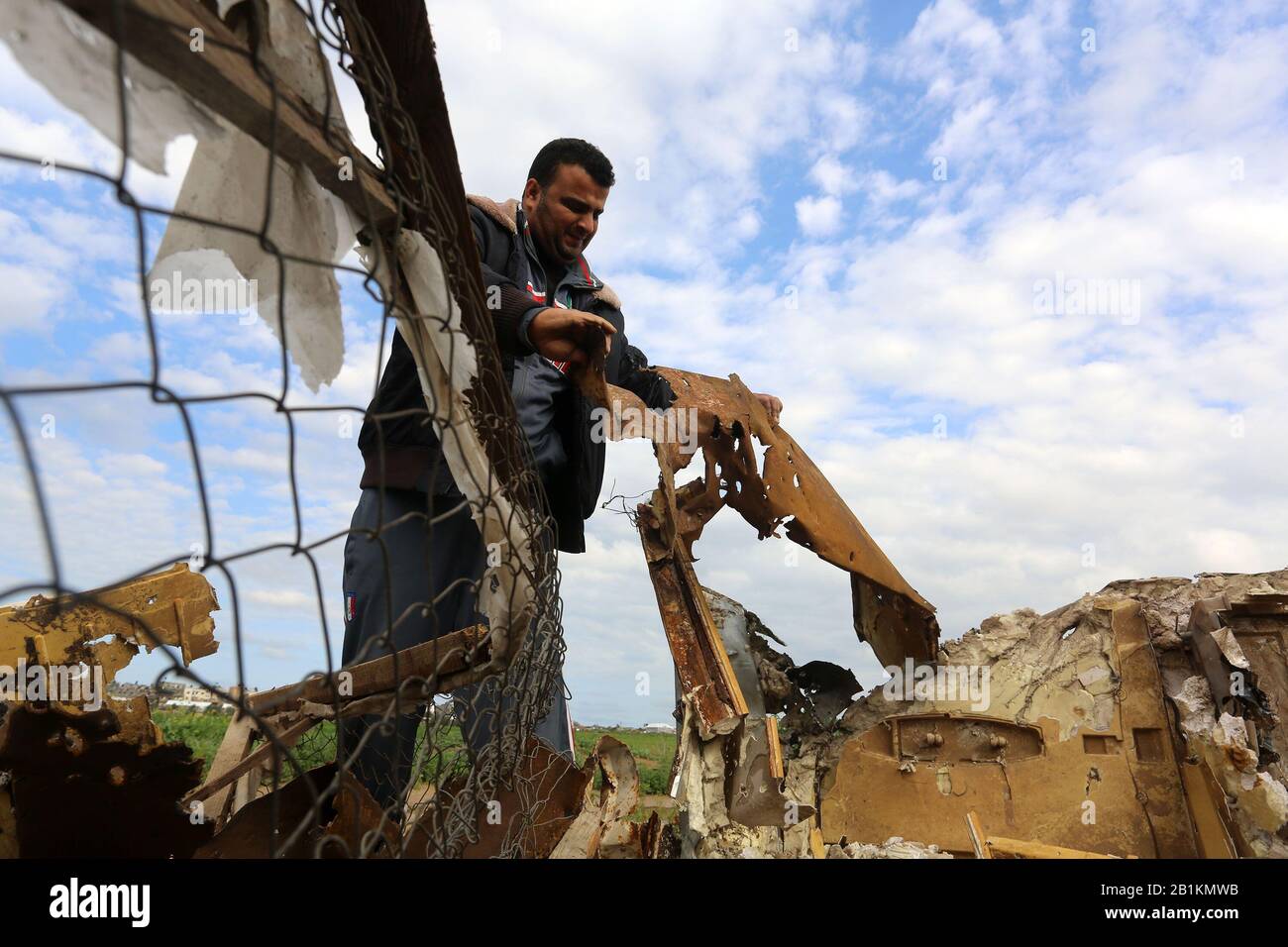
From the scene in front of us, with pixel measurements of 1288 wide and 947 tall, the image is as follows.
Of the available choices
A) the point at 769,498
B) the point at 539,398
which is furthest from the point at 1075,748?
the point at 539,398

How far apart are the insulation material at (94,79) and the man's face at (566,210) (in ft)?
6.86

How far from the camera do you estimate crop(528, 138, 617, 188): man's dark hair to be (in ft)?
9.34

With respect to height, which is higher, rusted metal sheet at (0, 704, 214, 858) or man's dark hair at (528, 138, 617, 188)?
man's dark hair at (528, 138, 617, 188)

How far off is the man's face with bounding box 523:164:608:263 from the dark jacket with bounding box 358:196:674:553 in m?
0.08

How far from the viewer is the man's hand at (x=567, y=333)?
1.96m

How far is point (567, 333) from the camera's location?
202 cm

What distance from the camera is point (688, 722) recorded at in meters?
2.65

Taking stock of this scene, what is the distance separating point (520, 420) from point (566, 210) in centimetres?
94

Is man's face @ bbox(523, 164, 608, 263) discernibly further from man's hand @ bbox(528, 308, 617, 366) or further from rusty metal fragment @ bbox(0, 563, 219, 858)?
rusty metal fragment @ bbox(0, 563, 219, 858)

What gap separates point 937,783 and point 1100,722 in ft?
2.22

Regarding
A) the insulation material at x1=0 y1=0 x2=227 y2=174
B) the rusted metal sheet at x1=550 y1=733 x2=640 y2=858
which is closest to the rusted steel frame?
the rusted metal sheet at x1=550 y1=733 x2=640 y2=858

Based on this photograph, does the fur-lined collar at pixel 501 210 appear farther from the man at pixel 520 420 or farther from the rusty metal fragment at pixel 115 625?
the rusty metal fragment at pixel 115 625

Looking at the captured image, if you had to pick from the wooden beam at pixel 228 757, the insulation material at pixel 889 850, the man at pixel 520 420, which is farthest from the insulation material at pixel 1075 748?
the wooden beam at pixel 228 757
